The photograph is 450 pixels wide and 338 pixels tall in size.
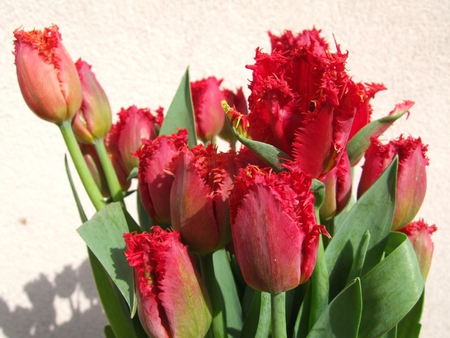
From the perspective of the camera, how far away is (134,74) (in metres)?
0.59

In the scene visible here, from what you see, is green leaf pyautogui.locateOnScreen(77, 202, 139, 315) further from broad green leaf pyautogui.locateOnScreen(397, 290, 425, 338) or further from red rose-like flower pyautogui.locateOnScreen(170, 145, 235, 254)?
broad green leaf pyautogui.locateOnScreen(397, 290, 425, 338)

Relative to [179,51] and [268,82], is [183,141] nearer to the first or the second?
[268,82]

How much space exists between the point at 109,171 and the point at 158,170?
0.07 metres

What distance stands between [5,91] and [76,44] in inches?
3.7

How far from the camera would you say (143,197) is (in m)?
0.21

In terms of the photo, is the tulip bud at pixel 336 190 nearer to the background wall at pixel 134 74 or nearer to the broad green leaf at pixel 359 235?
the broad green leaf at pixel 359 235

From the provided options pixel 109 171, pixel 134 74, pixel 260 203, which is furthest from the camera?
pixel 134 74

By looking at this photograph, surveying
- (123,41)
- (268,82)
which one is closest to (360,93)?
(268,82)

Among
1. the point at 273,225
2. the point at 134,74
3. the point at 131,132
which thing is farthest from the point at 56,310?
the point at 273,225

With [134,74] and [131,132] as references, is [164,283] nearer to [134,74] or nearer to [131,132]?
[131,132]

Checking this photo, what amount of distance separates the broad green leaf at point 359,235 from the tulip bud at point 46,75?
0.47ft

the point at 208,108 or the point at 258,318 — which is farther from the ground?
the point at 208,108

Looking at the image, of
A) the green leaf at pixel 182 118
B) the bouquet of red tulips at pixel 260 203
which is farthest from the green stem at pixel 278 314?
the green leaf at pixel 182 118

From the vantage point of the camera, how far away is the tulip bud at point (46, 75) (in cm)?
22
